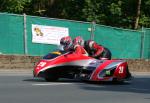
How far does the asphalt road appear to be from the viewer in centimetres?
1413

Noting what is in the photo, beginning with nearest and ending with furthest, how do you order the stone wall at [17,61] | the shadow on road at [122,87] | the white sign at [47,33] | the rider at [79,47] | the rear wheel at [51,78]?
the shadow on road at [122,87]
the rear wheel at [51,78]
the rider at [79,47]
the stone wall at [17,61]
the white sign at [47,33]

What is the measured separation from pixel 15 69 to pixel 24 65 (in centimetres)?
59

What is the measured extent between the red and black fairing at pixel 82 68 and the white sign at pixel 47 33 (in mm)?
7238

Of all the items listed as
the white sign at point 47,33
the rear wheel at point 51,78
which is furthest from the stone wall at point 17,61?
the rear wheel at point 51,78

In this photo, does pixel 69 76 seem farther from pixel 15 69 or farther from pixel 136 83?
pixel 15 69

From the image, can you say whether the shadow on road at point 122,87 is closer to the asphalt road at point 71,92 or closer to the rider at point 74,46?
the asphalt road at point 71,92

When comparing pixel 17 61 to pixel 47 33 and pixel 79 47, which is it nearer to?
pixel 47 33

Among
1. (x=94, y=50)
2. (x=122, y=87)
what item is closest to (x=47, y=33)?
(x=94, y=50)

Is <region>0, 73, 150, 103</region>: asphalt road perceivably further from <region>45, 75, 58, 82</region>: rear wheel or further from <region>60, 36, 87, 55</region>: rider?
<region>60, 36, 87, 55</region>: rider

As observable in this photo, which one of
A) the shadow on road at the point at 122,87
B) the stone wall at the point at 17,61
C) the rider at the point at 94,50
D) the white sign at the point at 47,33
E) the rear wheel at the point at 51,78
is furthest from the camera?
the white sign at the point at 47,33

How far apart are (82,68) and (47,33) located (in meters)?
7.87

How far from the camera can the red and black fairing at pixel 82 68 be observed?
1909 cm

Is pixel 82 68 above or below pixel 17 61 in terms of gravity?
above

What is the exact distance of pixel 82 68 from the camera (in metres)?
19.4
